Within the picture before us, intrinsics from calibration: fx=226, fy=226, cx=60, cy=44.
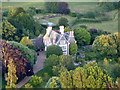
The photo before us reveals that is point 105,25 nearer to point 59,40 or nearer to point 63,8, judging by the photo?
point 63,8

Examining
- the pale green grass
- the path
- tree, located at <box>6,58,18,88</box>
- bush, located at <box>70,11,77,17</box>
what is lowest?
the path

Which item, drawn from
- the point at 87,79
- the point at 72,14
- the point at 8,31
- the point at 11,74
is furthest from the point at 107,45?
the point at 72,14

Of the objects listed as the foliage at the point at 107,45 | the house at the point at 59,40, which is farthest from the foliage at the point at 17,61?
the foliage at the point at 107,45

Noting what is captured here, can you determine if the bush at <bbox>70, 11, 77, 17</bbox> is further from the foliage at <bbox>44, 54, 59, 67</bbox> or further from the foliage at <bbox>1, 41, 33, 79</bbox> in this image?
the foliage at <bbox>1, 41, 33, 79</bbox>

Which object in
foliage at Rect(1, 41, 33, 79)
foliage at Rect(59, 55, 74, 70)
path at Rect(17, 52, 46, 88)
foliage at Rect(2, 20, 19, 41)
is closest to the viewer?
foliage at Rect(1, 41, 33, 79)

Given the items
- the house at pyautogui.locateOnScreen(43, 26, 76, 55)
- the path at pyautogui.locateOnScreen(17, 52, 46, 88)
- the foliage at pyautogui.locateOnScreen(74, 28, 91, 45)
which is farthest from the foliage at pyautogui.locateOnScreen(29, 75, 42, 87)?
the foliage at pyautogui.locateOnScreen(74, 28, 91, 45)

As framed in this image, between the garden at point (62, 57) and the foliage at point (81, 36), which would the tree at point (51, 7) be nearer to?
the garden at point (62, 57)
